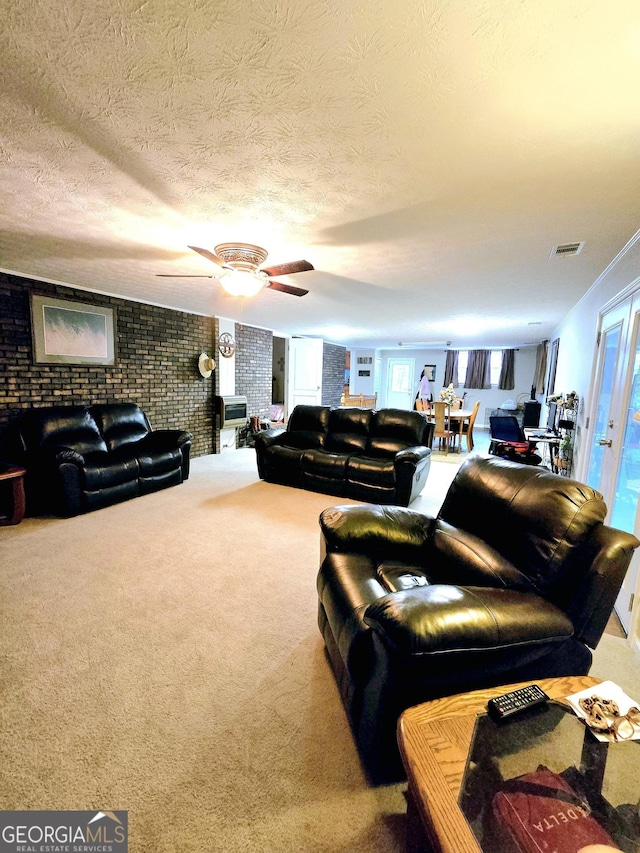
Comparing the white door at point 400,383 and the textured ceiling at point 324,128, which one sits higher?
the textured ceiling at point 324,128

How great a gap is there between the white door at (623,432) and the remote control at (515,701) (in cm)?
137

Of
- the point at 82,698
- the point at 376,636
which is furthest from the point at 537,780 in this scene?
the point at 82,698

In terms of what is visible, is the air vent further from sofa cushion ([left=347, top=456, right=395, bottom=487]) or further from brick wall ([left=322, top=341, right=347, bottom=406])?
brick wall ([left=322, top=341, right=347, bottom=406])

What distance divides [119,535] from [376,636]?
2673 mm

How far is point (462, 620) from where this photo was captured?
104 centimetres

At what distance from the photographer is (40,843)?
999 millimetres

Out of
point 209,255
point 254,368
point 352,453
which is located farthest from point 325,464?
point 254,368

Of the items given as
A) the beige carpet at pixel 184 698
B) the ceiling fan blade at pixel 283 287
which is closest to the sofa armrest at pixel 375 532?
the beige carpet at pixel 184 698

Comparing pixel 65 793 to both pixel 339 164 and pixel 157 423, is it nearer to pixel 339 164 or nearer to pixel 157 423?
pixel 339 164

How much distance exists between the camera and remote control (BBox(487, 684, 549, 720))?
91cm

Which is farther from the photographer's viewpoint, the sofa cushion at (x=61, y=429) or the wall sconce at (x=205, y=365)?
the wall sconce at (x=205, y=365)

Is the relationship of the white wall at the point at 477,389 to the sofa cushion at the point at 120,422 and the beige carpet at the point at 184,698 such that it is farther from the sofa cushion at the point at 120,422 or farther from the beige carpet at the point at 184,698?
the beige carpet at the point at 184,698

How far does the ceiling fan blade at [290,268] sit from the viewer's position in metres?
2.57

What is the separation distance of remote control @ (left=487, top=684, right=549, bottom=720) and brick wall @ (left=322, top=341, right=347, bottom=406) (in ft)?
27.3
